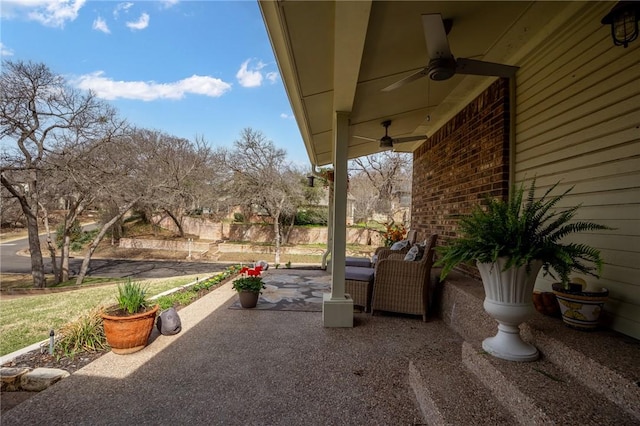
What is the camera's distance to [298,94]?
9.84 ft

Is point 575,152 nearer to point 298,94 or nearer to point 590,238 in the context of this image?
point 590,238

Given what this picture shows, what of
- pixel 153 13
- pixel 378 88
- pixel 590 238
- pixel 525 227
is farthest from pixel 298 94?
pixel 153 13

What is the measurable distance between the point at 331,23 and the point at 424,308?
287cm

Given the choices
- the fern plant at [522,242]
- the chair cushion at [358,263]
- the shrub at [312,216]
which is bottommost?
the chair cushion at [358,263]

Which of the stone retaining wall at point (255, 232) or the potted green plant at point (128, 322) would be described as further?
the stone retaining wall at point (255, 232)

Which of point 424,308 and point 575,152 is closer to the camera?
point 575,152

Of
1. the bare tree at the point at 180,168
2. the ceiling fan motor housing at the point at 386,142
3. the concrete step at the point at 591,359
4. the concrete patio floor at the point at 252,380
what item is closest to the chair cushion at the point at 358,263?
the concrete patio floor at the point at 252,380

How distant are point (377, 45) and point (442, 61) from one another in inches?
21.1

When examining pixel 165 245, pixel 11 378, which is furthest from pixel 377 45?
pixel 165 245

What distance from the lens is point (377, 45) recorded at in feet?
7.70

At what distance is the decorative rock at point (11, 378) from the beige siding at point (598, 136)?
3980mm

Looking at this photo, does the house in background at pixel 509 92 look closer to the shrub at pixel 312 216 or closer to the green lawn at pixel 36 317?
the green lawn at pixel 36 317

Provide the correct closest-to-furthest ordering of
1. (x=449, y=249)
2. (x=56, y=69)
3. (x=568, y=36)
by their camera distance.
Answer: (x=449, y=249) → (x=568, y=36) → (x=56, y=69)

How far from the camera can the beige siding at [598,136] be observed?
181 centimetres
